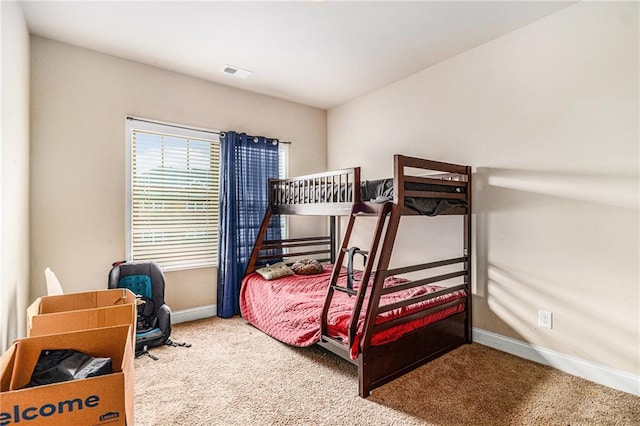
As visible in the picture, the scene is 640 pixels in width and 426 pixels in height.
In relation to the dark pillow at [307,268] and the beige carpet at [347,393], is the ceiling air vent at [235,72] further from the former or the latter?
the beige carpet at [347,393]

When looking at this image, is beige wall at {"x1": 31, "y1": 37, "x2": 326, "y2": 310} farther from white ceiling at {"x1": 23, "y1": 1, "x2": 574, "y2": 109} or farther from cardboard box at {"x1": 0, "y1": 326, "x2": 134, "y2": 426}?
cardboard box at {"x1": 0, "y1": 326, "x2": 134, "y2": 426}

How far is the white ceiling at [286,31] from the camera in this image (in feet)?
7.64

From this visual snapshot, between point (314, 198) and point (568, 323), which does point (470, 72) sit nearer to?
point (314, 198)

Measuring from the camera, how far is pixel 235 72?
3.37 m

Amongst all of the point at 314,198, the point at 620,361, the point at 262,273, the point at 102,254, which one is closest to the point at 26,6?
the point at 102,254

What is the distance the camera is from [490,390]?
83.8 inches

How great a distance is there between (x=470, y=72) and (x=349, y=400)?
9.46 feet

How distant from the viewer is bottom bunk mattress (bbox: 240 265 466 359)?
2.30 meters

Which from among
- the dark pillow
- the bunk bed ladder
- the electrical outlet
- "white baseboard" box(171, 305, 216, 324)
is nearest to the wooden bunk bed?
the bunk bed ladder

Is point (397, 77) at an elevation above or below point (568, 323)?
above

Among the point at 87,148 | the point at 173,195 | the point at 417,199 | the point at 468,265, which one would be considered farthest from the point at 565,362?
the point at 87,148

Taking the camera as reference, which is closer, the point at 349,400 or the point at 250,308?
the point at 349,400

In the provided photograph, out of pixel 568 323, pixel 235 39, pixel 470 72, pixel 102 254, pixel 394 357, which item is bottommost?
pixel 394 357

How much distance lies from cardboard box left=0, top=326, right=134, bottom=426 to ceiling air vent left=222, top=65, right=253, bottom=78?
2.73m
